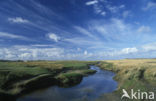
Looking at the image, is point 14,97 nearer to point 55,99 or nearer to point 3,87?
point 3,87

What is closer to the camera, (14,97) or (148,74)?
(14,97)

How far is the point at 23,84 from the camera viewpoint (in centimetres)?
2741

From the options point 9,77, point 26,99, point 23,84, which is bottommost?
point 26,99

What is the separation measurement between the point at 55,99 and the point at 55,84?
12436 millimetres

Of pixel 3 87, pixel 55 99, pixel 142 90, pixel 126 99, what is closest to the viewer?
pixel 126 99

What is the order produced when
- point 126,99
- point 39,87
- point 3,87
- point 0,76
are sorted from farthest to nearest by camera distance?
point 39,87 → point 0,76 → point 3,87 → point 126,99

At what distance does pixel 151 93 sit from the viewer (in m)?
19.1

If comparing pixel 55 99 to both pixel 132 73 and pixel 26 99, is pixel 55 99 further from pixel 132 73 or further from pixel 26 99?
pixel 132 73

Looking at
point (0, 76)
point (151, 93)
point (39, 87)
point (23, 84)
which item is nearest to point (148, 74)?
point (151, 93)

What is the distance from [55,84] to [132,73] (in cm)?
2540

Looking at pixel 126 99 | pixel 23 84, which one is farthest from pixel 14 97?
pixel 126 99

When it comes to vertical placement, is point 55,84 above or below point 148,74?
below

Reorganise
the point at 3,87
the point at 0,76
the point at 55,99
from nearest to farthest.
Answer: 1. the point at 55,99
2. the point at 3,87
3. the point at 0,76

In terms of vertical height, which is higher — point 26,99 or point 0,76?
point 0,76
